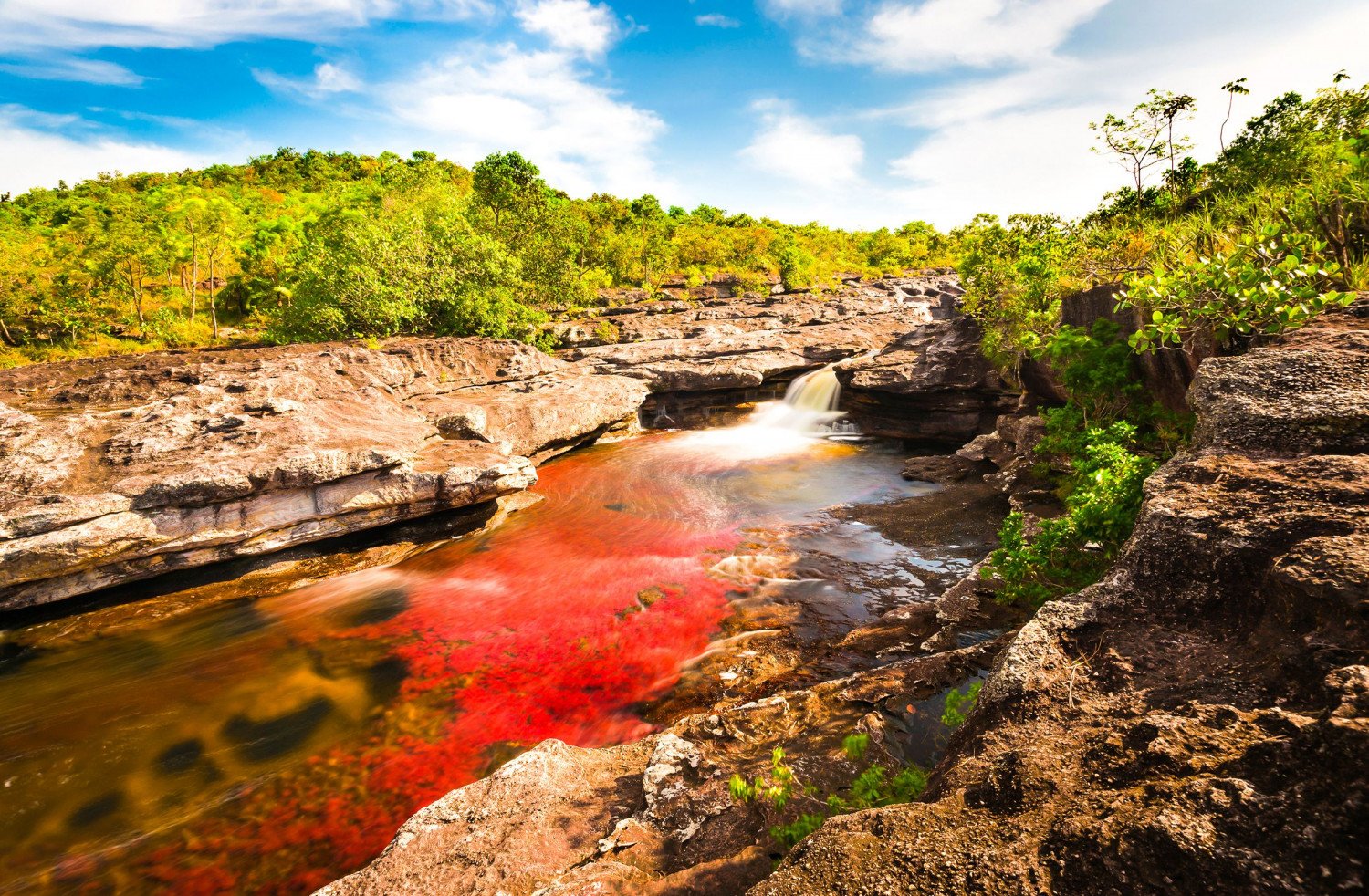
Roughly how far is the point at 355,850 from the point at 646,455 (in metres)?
15.2

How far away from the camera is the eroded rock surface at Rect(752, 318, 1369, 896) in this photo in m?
1.77

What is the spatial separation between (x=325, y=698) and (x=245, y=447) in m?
5.77

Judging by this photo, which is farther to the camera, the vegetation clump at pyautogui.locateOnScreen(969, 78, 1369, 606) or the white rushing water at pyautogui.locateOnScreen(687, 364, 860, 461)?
the white rushing water at pyautogui.locateOnScreen(687, 364, 860, 461)

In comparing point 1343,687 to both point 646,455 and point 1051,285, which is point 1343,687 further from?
point 646,455

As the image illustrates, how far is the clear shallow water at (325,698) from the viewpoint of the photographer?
5.73 m

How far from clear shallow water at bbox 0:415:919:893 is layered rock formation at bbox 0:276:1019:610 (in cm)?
137

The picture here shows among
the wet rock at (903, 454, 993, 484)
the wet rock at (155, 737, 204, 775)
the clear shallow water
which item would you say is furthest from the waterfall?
the wet rock at (155, 737, 204, 775)

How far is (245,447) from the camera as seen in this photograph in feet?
34.6

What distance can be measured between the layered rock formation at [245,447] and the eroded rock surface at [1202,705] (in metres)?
11.3

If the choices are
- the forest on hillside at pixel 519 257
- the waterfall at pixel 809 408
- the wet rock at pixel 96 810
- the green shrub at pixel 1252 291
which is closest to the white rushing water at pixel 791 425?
the waterfall at pixel 809 408

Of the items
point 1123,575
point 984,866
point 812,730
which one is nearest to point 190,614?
point 812,730

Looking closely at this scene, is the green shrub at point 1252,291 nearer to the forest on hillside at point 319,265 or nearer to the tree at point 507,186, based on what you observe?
the forest on hillside at point 319,265

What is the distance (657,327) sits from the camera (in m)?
31.2

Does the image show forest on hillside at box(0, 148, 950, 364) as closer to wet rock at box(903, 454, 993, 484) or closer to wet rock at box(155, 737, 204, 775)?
wet rock at box(155, 737, 204, 775)
